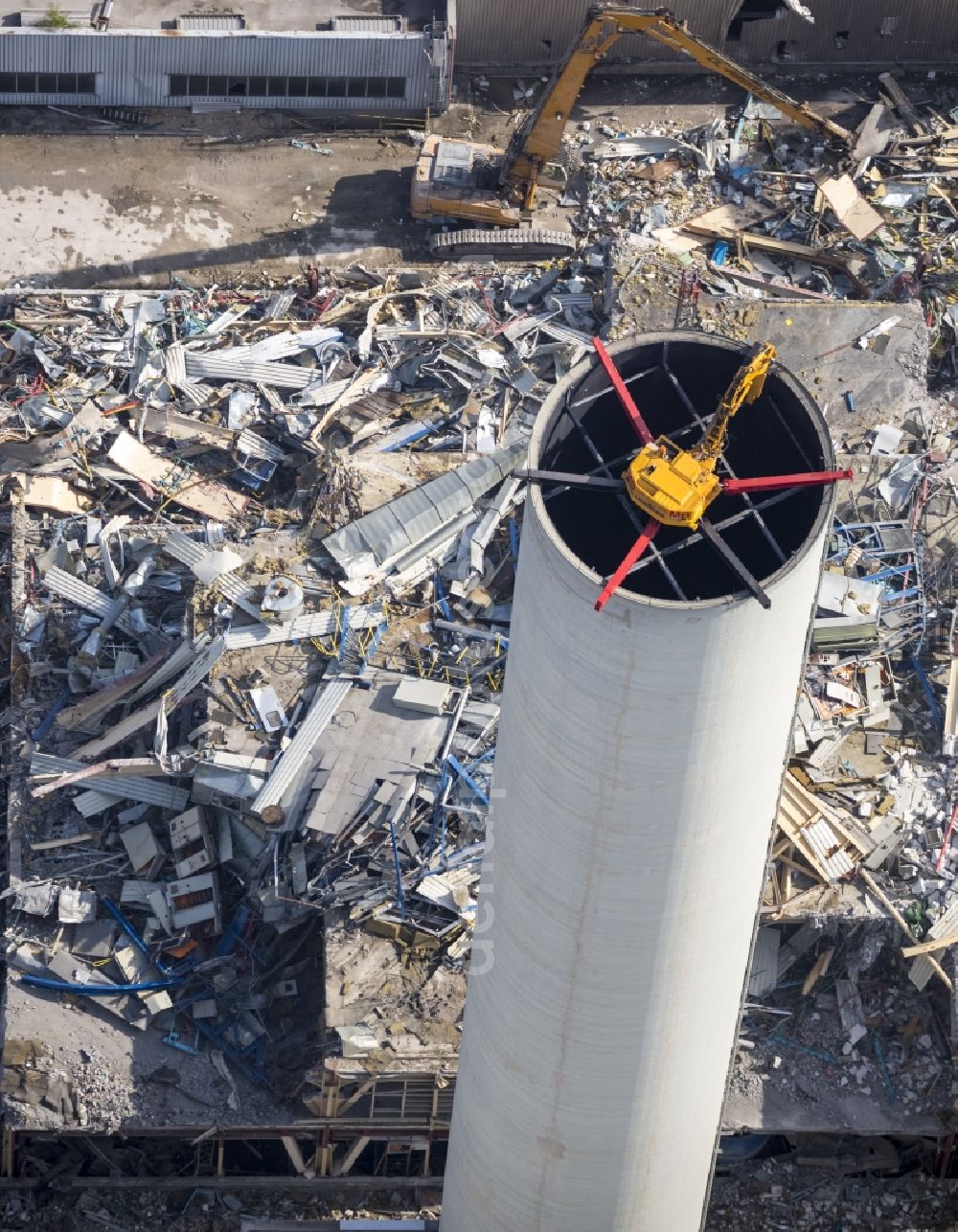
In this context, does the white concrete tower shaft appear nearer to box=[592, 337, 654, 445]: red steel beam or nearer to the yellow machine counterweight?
box=[592, 337, 654, 445]: red steel beam

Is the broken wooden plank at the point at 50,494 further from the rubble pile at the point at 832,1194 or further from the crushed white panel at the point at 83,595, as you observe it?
the rubble pile at the point at 832,1194

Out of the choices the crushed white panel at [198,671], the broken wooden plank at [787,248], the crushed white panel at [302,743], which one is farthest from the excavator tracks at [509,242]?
the crushed white panel at [302,743]

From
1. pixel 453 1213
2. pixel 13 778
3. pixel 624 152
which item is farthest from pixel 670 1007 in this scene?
pixel 624 152

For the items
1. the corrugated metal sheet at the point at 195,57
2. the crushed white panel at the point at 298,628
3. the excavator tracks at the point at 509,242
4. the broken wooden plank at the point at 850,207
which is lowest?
the crushed white panel at the point at 298,628

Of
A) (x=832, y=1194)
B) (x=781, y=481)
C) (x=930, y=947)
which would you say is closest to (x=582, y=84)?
(x=930, y=947)

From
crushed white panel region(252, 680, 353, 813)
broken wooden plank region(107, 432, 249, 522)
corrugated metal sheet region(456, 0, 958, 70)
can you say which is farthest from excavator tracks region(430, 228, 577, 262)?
crushed white panel region(252, 680, 353, 813)
